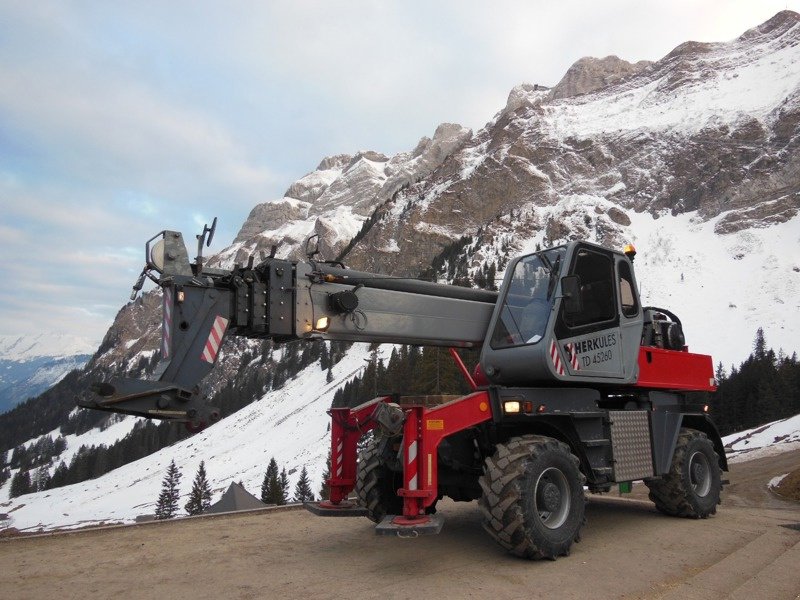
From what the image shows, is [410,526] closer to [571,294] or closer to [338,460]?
[338,460]

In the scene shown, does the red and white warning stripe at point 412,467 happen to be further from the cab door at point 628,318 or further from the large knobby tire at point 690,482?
the large knobby tire at point 690,482

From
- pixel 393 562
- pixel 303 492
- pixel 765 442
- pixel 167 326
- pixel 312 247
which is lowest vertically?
pixel 303 492

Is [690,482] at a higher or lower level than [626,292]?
lower

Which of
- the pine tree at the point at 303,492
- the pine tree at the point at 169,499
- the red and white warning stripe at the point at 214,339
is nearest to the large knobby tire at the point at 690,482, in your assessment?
the red and white warning stripe at the point at 214,339

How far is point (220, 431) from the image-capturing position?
11106 centimetres

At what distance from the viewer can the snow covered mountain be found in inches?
3720

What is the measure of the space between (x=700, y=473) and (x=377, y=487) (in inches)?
229

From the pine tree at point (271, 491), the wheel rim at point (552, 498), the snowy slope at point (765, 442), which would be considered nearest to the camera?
the wheel rim at point (552, 498)

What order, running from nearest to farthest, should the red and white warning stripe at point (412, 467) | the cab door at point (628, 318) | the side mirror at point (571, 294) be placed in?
1. the red and white warning stripe at point (412, 467)
2. the side mirror at point (571, 294)
3. the cab door at point (628, 318)

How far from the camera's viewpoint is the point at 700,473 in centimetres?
1022

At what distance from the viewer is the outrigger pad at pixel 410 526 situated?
6.19 metres

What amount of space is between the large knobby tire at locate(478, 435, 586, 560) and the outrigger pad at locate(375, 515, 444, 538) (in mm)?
715

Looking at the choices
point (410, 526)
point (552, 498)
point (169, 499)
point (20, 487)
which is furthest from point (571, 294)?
point (20, 487)

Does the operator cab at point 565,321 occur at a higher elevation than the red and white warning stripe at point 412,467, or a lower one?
higher
